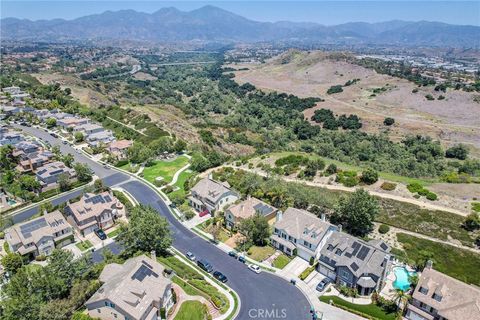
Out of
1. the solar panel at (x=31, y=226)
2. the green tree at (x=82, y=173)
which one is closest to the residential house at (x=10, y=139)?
the green tree at (x=82, y=173)

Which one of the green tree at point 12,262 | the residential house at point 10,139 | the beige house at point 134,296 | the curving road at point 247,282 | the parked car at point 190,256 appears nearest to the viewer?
the beige house at point 134,296

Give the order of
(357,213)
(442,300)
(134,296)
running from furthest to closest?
(357,213) → (442,300) → (134,296)

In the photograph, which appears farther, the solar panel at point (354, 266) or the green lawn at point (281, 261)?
the green lawn at point (281, 261)

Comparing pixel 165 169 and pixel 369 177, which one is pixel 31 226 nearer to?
pixel 165 169

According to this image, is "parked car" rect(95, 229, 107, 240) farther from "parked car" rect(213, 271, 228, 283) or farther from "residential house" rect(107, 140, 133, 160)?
"residential house" rect(107, 140, 133, 160)

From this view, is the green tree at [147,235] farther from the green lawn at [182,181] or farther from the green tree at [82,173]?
the green tree at [82,173]

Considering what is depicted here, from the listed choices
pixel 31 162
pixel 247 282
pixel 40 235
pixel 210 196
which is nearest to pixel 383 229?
pixel 247 282
